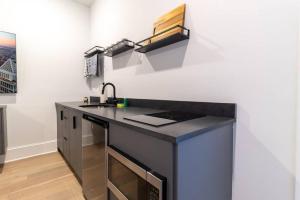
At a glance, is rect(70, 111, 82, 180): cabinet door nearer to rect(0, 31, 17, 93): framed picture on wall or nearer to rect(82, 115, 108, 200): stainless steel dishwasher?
rect(82, 115, 108, 200): stainless steel dishwasher

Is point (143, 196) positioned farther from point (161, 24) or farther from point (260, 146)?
point (161, 24)

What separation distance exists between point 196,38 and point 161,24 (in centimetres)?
41

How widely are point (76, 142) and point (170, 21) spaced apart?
60.3 inches

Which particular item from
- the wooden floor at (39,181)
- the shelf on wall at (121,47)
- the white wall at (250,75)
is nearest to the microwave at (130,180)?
the white wall at (250,75)

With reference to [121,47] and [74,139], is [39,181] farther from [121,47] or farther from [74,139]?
[121,47]

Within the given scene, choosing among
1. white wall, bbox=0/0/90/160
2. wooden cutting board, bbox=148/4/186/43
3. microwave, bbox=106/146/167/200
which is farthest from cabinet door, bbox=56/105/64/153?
wooden cutting board, bbox=148/4/186/43

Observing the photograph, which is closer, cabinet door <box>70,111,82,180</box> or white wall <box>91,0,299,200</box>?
white wall <box>91,0,299,200</box>

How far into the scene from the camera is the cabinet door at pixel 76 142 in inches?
61.7

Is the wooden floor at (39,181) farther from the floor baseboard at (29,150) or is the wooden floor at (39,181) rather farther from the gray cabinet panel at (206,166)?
the gray cabinet panel at (206,166)

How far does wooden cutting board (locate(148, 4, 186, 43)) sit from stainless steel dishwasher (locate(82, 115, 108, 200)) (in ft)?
2.95

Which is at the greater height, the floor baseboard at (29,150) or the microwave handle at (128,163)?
the microwave handle at (128,163)

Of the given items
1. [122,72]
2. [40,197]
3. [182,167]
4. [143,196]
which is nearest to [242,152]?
[182,167]

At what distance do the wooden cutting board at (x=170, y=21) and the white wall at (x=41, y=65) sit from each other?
78.7 inches

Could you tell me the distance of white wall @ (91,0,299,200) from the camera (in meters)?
0.82
